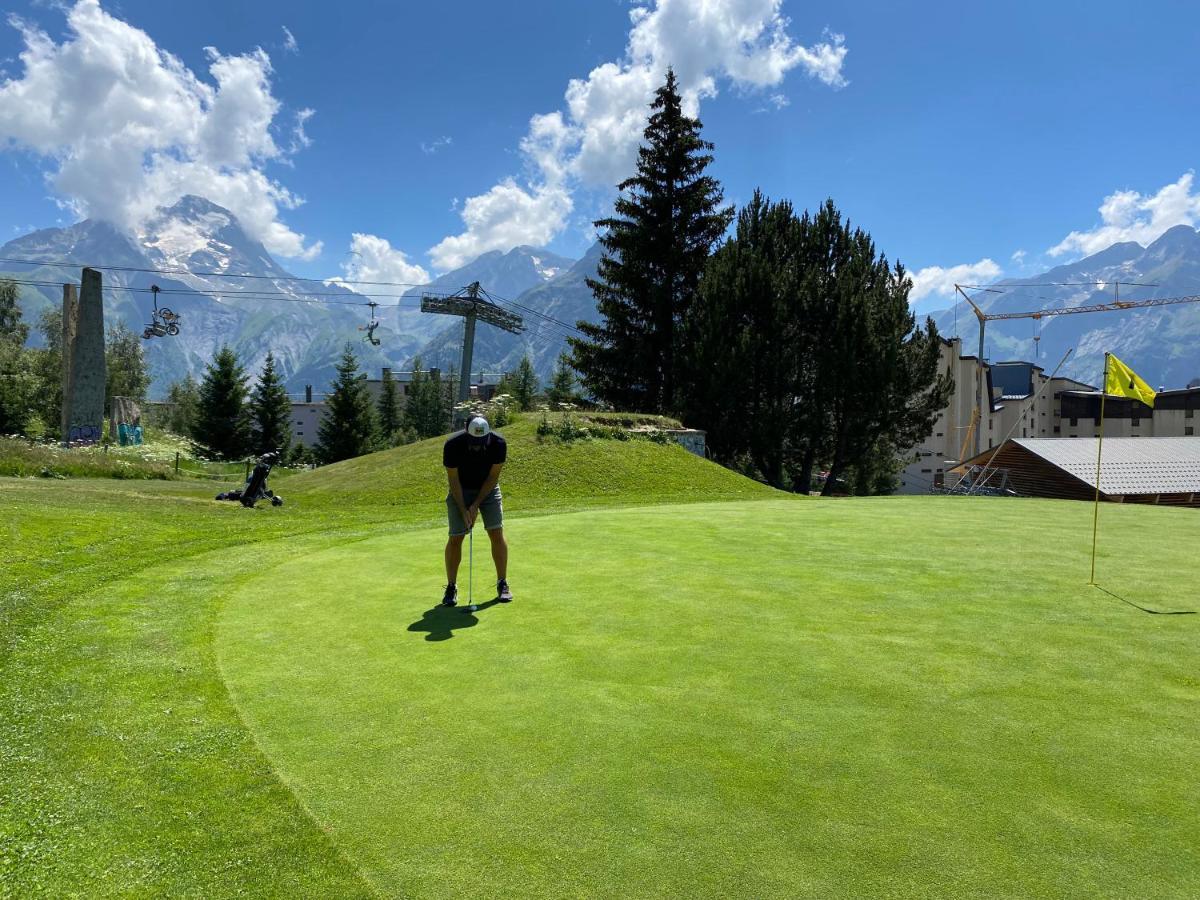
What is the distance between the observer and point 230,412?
181 feet

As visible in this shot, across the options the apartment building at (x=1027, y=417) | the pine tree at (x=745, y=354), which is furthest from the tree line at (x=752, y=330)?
the apartment building at (x=1027, y=417)

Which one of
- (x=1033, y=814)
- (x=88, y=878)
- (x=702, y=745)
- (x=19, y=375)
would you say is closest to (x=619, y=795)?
(x=702, y=745)

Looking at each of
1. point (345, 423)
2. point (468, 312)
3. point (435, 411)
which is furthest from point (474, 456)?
point (435, 411)

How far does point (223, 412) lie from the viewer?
54750 millimetres

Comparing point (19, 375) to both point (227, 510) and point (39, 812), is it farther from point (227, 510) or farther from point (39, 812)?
point (39, 812)

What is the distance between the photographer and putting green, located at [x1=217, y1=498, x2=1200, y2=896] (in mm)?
3025

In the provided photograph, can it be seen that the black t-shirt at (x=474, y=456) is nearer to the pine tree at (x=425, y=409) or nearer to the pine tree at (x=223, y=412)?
the pine tree at (x=223, y=412)

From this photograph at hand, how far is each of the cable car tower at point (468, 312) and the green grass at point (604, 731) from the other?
47574 mm

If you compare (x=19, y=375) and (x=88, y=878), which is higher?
(x=19, y=375)

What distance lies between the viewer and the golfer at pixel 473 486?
7.93m

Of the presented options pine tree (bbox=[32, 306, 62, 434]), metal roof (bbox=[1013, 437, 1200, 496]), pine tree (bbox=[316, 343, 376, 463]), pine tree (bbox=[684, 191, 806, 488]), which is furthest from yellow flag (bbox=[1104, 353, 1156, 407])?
pine tree (bbox=[316, 343, 376, 463])

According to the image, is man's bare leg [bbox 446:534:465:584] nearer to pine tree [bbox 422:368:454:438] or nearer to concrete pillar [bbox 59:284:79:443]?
concrete pillar [bbox 59:284:79:443]

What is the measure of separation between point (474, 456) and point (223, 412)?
54.7 metres

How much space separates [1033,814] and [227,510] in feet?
57.7
